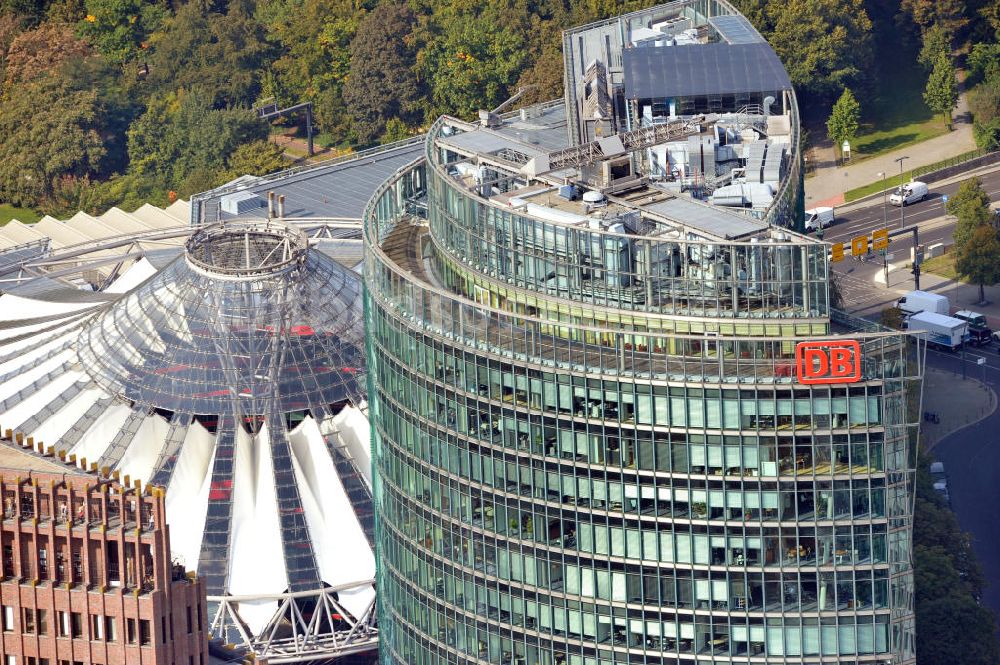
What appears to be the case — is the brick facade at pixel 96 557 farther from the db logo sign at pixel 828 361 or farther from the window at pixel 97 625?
the db logo sign at pixel 828 361

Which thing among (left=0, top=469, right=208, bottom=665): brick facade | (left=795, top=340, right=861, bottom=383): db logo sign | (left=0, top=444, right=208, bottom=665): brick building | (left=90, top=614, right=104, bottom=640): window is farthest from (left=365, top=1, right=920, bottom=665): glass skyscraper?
(left=90, top=614, right=104, bottom=640): window

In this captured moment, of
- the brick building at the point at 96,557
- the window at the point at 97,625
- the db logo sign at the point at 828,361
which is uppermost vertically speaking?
the db logo sign at the point at 828,361

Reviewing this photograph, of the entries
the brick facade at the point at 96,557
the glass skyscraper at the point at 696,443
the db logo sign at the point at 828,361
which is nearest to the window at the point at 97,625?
the brick facade at the point at 96,557

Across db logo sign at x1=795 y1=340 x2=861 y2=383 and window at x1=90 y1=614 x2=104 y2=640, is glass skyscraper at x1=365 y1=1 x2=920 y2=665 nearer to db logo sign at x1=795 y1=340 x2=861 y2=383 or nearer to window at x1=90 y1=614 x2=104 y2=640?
db logo sign at x1=795 y1=340 x2=861 y2=383

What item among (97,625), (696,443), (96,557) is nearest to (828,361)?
(696,443)

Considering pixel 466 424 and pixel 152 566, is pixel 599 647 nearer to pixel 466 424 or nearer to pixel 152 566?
pixel 466 424
